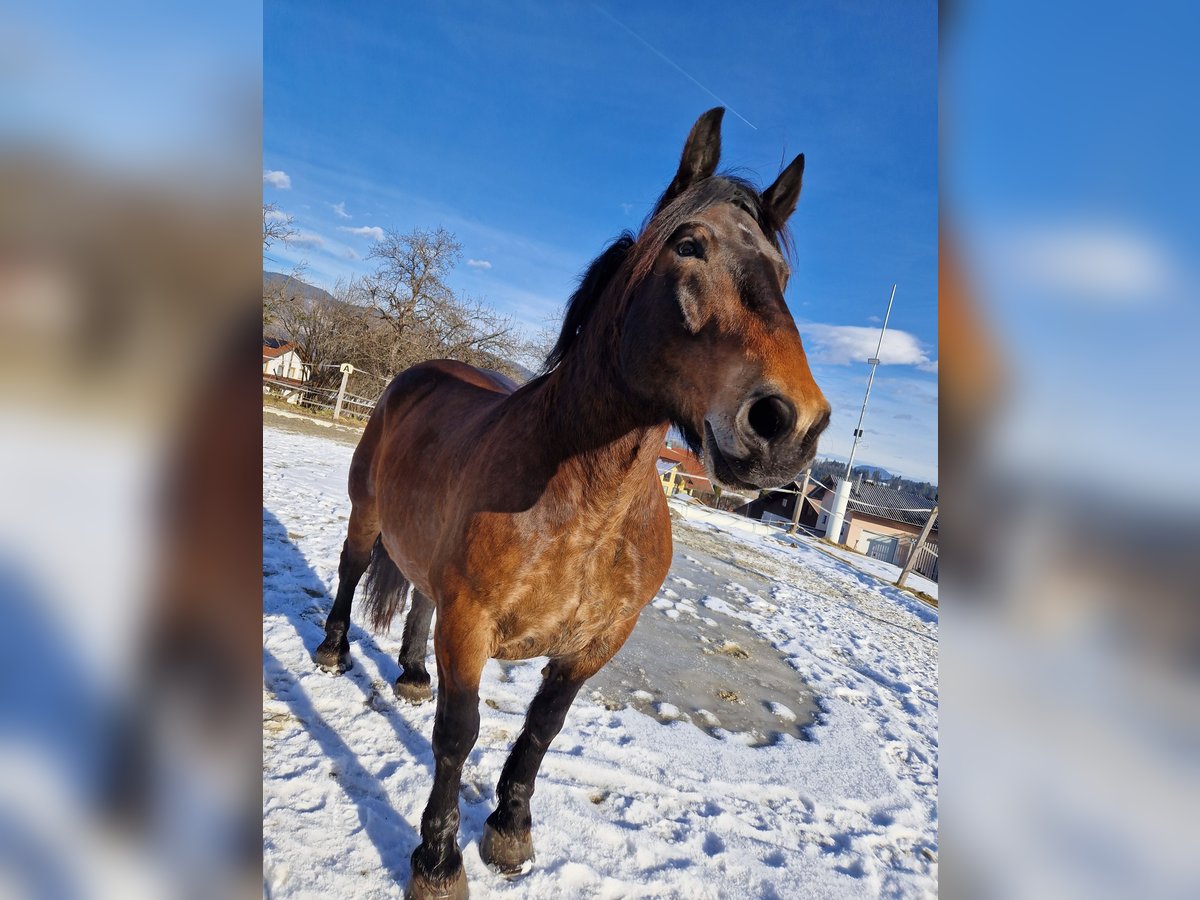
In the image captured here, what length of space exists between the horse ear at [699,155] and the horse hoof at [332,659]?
112 inches

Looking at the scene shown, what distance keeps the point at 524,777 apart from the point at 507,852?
25 cm

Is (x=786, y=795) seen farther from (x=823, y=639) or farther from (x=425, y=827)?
(x=823, y=639)

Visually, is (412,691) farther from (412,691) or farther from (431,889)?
(431,889)

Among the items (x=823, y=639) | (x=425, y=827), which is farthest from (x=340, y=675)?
(x=823, y=639)

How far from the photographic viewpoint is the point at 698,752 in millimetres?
3283

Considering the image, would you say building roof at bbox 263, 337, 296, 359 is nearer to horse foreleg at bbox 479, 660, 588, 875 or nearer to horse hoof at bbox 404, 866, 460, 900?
horse foreleg at bbox 479, 660, 588, 875

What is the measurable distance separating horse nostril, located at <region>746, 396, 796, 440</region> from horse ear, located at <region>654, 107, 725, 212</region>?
848 mm

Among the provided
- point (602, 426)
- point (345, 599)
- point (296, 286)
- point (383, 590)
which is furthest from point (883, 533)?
point (296, 286)

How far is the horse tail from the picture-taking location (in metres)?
3.61

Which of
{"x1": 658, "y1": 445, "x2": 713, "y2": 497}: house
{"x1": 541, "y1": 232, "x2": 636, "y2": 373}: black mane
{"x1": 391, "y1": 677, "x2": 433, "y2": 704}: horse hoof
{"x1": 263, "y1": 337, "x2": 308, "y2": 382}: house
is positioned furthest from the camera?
{"x1": 263, "y1": 337, "x2": 308, "y2": 382}: house

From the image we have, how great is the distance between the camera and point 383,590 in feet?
11.9

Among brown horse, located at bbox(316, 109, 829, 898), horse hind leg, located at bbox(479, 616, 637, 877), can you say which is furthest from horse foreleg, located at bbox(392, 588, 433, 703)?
horse hind leg, located at bbox(479, 616, 637, 877)
